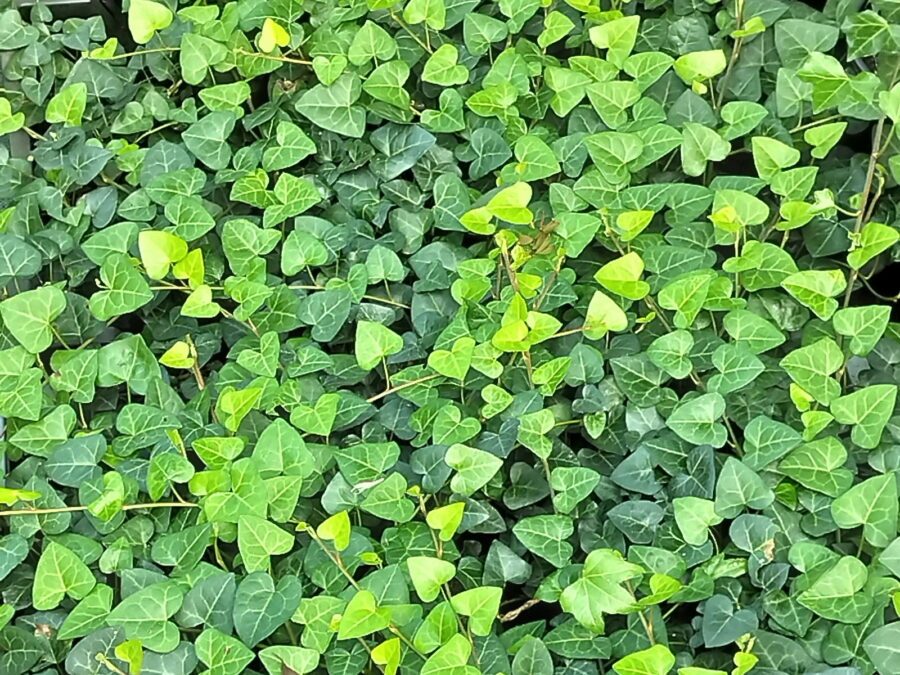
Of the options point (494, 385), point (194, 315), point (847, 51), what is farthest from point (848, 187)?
point (194, 315)

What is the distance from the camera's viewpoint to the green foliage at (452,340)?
77 centimetres

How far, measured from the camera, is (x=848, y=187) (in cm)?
92

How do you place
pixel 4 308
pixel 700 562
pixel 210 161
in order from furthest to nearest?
pixel 210 161 → pixel 4 308 → pixel 700 562

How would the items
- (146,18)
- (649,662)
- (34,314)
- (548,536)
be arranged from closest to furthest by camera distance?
1. (649,662)
2. (548,536)
3. (34,314)
4. (146,18)

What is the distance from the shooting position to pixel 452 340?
2.90 feet

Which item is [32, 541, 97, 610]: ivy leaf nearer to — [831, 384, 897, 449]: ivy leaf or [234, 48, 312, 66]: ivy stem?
[234, 48, 312, 66]: ivy stem

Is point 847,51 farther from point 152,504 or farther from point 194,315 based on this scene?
point 152,504

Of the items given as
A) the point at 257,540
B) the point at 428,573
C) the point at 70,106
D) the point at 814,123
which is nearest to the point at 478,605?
the point at 428,573

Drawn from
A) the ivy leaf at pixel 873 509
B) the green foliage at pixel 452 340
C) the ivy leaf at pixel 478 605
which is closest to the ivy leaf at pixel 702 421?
the green foliage at pixel 452 340

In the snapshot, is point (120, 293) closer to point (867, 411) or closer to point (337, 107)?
Answer: point (337, 107)

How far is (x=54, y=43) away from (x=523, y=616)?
0.89m

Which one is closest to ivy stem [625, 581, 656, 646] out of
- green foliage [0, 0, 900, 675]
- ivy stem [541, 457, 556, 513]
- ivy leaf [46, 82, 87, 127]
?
green foliage [0, 0, 900, 675]

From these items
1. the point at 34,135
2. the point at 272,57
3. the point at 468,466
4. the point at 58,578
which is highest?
the point at 272,57

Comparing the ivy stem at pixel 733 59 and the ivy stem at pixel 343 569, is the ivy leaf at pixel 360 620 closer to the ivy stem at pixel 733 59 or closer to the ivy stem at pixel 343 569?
the ivy stem at pixel 343 569
